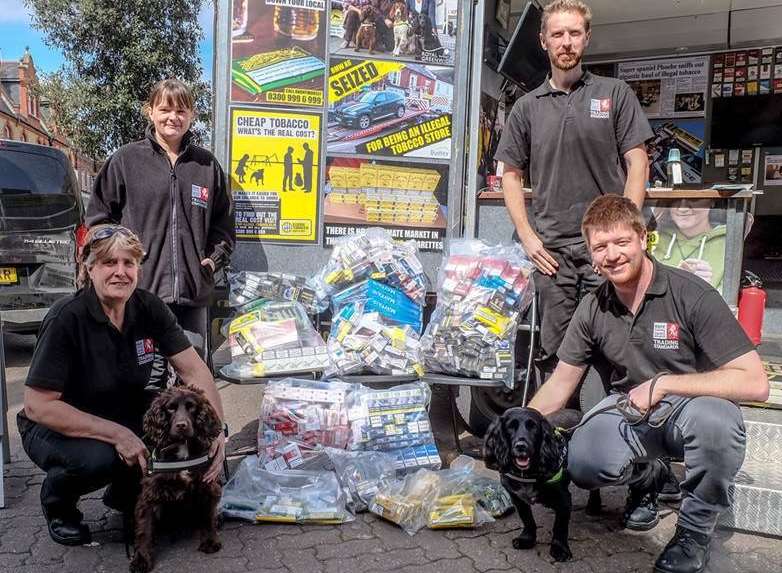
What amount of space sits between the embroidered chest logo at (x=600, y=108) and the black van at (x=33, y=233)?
456 cm

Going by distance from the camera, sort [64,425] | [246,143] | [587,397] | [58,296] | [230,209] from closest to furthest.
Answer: [64,425]
[587,397]
[230,209]
[246,143]
[58,296]

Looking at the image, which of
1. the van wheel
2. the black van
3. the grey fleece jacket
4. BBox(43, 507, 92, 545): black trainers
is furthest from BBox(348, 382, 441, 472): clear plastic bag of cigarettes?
the black van

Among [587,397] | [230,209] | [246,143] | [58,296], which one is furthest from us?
[58,296]

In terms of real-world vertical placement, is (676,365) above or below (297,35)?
below

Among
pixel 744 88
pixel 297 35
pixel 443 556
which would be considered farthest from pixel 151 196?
pixel 744 88

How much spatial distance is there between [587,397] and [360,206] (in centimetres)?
197

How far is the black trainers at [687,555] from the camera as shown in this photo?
8.10 ft

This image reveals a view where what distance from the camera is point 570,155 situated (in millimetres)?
3467

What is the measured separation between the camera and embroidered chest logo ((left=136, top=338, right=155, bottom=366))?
2.86 meters

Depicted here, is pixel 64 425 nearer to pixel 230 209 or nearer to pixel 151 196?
pixel 151 196

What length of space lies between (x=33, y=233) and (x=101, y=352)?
407cm

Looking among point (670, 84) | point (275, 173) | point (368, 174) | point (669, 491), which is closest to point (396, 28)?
point (368, 174)

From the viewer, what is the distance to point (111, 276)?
269 cm

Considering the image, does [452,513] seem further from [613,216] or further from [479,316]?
[613,216]
